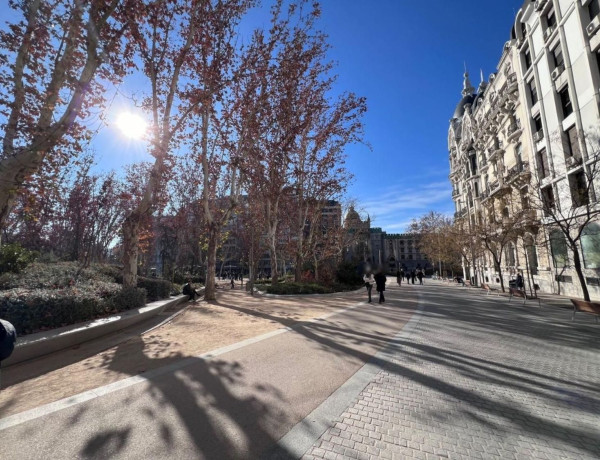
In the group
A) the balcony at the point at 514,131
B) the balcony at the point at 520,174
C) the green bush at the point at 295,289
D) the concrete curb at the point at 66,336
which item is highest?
the balcony at the point at 514,131

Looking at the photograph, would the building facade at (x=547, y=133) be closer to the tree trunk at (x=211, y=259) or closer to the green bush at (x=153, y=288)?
the tree trunk at (x=211, y=259)

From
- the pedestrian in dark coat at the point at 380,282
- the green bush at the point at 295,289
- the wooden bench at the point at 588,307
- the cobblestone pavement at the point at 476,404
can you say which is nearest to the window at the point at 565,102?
the wooden bench at the point at 588,307

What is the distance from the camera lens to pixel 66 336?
6.20 metres

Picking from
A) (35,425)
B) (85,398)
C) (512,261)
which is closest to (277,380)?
(85,398)

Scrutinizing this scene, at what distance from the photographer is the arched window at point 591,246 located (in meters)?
16.5

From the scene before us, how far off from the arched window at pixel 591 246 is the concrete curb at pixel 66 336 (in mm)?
22382

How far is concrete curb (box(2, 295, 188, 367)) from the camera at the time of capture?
5.40 m

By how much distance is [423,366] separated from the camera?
5.27m

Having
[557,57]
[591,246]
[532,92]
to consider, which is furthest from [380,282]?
[532,92]

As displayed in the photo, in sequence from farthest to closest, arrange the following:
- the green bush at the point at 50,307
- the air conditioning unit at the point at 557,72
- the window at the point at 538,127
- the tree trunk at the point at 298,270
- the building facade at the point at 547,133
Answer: the tree trunk at the point at 298,270
the window at the point at 538,127
the air conditioning unit at the point at 557,72
the building facade at the point at 547,133
the green bush at the point at 50,307

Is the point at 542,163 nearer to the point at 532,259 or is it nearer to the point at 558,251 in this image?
the point at 558,251

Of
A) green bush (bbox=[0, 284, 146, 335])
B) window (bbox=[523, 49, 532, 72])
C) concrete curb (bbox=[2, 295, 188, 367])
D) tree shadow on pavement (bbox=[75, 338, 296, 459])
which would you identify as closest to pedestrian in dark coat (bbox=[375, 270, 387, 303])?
concrete curb (bbox=[2, 295, 188, 367])

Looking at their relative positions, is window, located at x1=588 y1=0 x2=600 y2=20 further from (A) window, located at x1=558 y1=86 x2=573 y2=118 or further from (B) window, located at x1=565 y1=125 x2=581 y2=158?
(B) window, located at x1=565 y1=125 x2=581 y2=158

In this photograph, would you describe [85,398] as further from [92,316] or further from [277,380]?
[92,316]
